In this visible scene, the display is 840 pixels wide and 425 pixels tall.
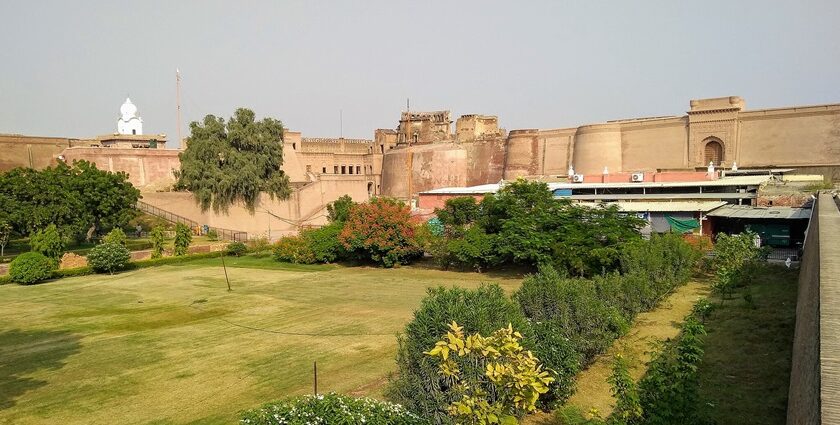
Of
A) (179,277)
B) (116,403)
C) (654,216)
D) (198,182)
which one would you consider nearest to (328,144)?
(198,182)

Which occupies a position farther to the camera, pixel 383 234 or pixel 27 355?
pixel 383 234

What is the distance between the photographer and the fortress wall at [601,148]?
37.7 metres

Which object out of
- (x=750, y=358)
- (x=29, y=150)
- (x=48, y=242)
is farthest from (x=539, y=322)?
(x=29, y=150)

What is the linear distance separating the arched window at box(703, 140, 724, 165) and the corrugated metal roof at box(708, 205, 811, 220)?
36.8 ft

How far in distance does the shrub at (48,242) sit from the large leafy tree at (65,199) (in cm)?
103

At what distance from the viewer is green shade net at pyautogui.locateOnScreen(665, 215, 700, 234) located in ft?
75.6

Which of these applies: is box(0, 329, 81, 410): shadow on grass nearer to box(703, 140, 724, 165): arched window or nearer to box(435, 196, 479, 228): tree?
box(435, 196, 479, 228): tree

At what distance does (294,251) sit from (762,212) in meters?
19.4

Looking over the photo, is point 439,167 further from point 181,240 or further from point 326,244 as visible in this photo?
point 181,240

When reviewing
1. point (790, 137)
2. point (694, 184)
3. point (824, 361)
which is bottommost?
point (824, 361)

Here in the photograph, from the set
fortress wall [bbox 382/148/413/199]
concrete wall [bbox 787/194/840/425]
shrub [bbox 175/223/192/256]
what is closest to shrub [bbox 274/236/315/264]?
shrub [bbox 175/223/192/256]

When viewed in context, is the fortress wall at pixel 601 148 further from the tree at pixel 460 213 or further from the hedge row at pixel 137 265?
the hedge row at pixel 137 265

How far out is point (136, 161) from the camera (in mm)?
39344

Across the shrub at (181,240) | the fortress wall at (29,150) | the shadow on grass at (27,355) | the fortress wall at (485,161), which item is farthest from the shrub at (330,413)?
the fortress wall at (485,161)
